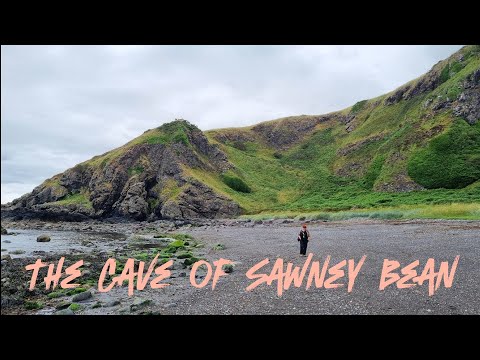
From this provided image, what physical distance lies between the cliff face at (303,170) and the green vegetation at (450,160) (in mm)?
211

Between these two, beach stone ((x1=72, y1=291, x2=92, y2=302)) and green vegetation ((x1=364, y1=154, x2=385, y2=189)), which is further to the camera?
green vegetation ((x1=364, y1=154, x2=385, y2=189))

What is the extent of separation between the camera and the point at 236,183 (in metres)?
120

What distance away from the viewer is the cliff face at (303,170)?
267 ft

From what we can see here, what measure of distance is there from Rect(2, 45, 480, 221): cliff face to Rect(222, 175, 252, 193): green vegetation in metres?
0.38

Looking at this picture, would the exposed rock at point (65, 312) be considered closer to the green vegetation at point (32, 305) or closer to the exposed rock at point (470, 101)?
the green vegetation at point (32, 305)

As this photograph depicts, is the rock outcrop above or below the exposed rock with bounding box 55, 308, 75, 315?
above

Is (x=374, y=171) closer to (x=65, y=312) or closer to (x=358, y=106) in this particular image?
(x=358, y=106)

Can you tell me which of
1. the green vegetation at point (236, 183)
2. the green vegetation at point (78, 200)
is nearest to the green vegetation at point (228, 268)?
the green vegetation at point (78, 200)

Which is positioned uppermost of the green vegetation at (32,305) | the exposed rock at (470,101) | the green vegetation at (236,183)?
the exposed rock at (470,101)

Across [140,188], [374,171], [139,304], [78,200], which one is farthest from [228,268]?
[78,200]

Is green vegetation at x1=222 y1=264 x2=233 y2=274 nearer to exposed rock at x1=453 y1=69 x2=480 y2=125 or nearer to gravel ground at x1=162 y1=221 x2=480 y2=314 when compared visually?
gravel ground at x1=162 y1=221 x2=480 y2=314

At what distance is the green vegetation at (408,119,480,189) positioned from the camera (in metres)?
73.3

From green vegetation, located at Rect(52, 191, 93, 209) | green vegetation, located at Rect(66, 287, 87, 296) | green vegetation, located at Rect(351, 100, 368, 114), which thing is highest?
green vegetation, located at Rect(351, 100, 368, 114)

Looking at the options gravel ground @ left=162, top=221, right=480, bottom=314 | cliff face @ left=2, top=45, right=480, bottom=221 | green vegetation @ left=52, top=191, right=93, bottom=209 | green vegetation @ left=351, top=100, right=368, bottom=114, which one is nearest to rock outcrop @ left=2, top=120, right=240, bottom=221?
green vegetation @ left=52, top=191, right=93, bottom=209
